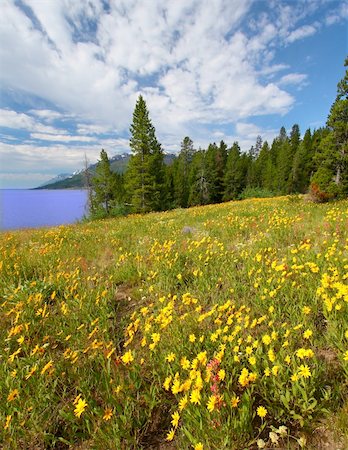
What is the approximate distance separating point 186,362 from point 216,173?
182 ft

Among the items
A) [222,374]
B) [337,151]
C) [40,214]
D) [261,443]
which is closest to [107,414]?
[222,374]

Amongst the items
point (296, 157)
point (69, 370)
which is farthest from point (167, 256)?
point (296, 157)

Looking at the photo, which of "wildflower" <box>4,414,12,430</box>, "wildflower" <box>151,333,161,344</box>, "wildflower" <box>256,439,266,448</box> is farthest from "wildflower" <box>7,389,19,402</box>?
"wildflower" <box>256,439,266,448</box>

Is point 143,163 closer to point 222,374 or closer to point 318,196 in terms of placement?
point 318,196

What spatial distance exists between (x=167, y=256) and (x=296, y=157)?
56.4 metres

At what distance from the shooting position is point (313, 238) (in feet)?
16.8

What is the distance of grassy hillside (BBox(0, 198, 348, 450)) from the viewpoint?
1894 mm

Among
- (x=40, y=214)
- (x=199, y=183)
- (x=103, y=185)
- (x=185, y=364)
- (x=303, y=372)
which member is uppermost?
(x=303, y=372)

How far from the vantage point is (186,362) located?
2.20 meters

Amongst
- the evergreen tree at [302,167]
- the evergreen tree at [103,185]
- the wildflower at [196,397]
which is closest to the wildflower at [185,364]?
the wildflower at [196,397]

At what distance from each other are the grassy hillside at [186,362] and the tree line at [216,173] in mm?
12978

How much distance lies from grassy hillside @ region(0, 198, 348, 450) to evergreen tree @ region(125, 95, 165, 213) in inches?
990

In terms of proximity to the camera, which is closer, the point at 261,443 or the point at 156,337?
the point at 261,443

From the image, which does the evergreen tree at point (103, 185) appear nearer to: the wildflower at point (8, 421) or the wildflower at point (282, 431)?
the wildflower at point (8, 421)
